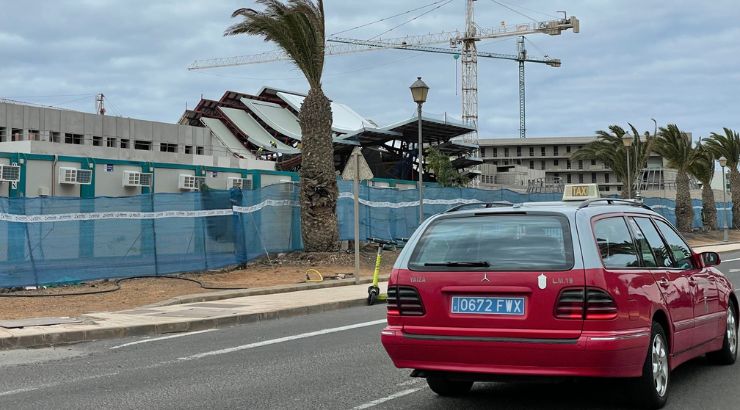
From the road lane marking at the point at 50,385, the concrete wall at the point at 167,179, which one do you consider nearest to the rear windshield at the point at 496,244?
the road lane marking at the point at 50,385

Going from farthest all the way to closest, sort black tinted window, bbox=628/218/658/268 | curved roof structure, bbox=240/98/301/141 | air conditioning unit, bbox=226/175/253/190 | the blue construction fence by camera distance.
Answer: curved roof structure, bbox=240/98/301/141 → air conditioning unit, bbox=226/175/253/190 → the blue construction fence → black tinted window, bbox=628/218/658/268

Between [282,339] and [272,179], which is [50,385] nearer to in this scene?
[282,339]

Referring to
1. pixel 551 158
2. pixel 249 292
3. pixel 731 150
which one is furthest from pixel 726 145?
pixel 551 158

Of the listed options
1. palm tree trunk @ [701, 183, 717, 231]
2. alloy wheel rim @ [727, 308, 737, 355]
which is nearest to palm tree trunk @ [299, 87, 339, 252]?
alloy wheel rim @ [727, 308, 737, 355]

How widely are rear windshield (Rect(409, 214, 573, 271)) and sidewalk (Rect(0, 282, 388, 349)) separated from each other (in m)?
6.32

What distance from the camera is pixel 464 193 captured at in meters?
27.8

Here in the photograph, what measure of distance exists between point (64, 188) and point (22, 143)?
6.62 metres

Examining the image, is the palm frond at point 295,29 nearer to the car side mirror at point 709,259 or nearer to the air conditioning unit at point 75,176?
the air conditioning unit at point 75,176

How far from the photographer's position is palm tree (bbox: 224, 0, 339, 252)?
69.7 ft

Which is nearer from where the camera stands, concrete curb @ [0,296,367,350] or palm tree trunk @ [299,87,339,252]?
concrete curb @ [0,296,367,350]

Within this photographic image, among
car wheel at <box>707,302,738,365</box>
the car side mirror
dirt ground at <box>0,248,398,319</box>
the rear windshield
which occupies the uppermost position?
the rear windshield

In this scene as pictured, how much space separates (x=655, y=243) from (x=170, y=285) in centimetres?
1166

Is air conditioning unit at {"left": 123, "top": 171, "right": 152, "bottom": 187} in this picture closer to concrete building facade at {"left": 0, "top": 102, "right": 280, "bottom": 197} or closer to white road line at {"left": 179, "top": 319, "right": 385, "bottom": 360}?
concrete building facade at {"left": 0, "top": 102, "right": 280, "bottom": 197}

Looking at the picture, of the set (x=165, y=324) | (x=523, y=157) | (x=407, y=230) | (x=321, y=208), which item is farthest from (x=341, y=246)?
(x=523, y=157)
